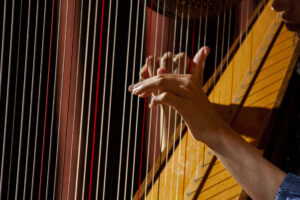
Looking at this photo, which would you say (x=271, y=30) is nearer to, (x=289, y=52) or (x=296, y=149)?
(x=289, y=52)

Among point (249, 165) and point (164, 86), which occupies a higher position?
point (164, 86)

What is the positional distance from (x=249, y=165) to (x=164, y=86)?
0.89 ft

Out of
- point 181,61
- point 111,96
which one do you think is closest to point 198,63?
point 181,61

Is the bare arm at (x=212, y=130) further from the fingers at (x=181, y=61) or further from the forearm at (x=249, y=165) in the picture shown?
the fingers at (x=181, y=61)

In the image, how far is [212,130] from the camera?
975 mm

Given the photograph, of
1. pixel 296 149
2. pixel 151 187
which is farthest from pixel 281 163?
pixel 151 187

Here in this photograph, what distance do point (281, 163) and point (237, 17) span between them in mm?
1110

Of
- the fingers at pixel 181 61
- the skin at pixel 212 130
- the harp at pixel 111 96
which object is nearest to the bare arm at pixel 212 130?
the skin at pixel 212 130

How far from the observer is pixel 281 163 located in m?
1.54

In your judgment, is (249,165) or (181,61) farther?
(181,61)

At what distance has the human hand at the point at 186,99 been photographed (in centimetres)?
93

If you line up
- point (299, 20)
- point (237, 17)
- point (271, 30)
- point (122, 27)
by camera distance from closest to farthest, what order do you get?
point (299, 20), point (122, 27), point (271, 30), point (237, 17)

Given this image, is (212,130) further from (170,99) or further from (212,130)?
(170,99)

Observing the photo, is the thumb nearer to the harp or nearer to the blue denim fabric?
the harp
